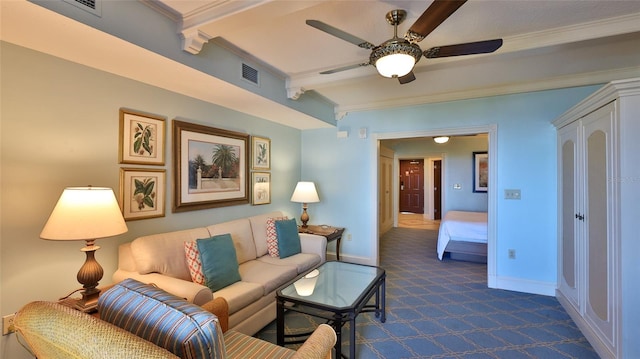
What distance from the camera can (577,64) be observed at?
269 cm

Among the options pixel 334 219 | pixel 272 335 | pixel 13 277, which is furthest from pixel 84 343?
pixel 334 219

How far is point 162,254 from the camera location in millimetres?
2152

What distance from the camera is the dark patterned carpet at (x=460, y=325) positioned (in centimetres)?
212

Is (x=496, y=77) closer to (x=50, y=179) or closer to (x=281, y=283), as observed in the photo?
(x=281, y=283)

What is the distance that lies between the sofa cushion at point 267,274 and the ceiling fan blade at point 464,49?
2167 millimetres

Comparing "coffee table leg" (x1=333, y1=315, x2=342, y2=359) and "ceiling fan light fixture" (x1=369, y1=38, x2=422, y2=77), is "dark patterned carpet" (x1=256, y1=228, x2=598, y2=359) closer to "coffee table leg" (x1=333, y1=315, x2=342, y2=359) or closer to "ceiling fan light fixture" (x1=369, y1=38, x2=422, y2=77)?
"coffee table leg" (x1=333, y1=315, x2=342, y2=359)

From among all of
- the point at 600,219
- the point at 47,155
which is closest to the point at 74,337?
the point at 47,155

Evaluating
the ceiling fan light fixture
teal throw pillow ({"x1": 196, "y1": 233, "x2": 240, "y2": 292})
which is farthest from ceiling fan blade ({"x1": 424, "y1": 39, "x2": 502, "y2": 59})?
teal throw pillow ({"x1": 196, "y1": 233, "x2": 240, "y2": 292})

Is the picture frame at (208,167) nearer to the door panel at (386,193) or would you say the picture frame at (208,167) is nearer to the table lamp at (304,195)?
the table lamp at (304,195)

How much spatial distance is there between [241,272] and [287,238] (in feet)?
2.22

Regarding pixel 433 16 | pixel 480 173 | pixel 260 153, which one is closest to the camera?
pixel 433 16

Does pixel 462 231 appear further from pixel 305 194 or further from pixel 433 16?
pixel 433 16

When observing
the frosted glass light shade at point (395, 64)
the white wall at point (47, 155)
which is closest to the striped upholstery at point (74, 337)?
the white wall at point (47, 155)

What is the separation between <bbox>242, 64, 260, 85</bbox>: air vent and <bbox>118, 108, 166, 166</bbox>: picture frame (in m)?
0.84
